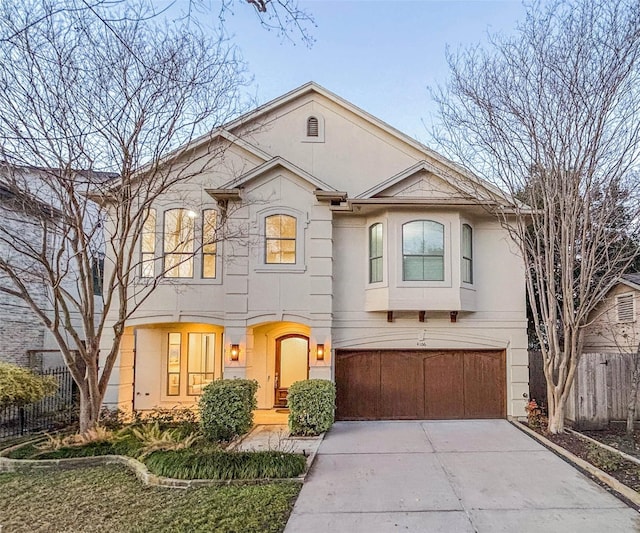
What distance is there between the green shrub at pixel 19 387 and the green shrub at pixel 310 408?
213 inches

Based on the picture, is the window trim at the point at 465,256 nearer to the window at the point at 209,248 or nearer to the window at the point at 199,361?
the window at the point at 209,248

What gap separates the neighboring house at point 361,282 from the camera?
10.6m

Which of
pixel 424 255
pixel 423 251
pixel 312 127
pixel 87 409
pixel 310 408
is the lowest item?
pixel 310 408

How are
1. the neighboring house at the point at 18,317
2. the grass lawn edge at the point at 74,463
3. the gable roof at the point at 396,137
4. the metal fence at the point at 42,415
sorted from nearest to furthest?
the grass lawn edge at the point at 74,463
the metal fence at the point at 42,415
the gable roof at the point at 396,137
the neighboring house at the point at 18,317

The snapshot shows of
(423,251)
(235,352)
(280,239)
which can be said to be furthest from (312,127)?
(235,352)

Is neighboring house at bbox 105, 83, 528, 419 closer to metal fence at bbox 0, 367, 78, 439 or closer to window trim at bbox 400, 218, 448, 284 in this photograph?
window trim at bbox 400, 218, 448, 284

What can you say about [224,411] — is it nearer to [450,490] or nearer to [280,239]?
[280,239]

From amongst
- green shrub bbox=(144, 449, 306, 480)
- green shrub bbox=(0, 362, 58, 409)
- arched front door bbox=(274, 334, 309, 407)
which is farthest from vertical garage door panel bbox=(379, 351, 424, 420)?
green shrub bbox=(0, 362, 58, 409)

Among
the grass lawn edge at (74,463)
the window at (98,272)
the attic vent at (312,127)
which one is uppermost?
the attic vent at (312,127)

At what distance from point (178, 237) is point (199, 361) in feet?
12.4

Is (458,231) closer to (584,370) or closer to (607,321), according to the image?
(584,370)

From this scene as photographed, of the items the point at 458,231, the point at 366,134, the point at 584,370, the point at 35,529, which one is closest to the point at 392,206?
the point at 458,231

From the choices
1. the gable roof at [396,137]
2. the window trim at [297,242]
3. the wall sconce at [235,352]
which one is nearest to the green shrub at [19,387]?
the wall sconce at [235,352]

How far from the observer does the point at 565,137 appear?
8.65m
